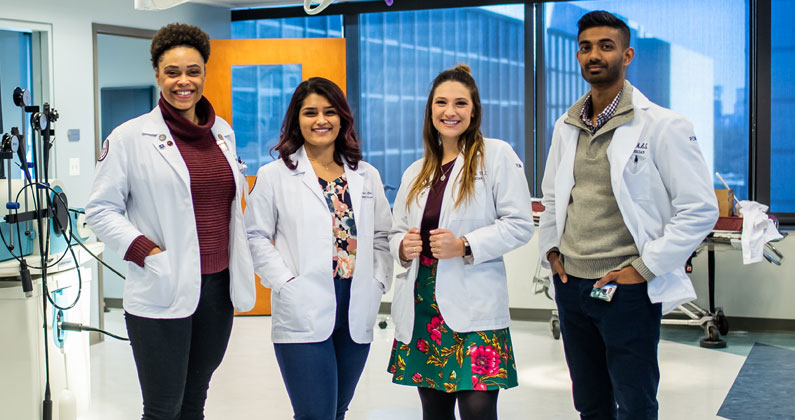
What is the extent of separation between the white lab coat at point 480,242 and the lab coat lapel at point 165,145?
0.66 meters

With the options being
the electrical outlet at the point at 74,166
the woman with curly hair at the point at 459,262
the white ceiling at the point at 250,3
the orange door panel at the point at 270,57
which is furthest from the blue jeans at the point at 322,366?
the white ceiling at the point at 250,3

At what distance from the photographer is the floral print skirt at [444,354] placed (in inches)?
91.6

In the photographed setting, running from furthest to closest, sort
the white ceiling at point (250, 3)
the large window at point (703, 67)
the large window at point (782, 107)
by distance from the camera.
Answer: the white ceiling at point (250, 3) < the large window at point (703, 67) < the large window at point (782, 107)

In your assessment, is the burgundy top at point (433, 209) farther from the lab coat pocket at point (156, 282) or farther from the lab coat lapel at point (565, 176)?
the lab coat pocket at point (156, 282)

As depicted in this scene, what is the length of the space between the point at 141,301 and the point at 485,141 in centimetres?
112

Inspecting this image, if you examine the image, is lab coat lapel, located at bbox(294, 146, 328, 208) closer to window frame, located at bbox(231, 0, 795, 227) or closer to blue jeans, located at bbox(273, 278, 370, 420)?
blue jeans, located at bbox(273, 278, 370, 420)

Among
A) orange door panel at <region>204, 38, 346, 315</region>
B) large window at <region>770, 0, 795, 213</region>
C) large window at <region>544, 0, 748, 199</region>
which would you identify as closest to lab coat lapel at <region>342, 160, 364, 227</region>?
orange door panel at <region>204, 38, 346, 315</region>

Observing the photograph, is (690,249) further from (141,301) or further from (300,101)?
(141,301)

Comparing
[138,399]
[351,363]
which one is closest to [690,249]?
[351,363]

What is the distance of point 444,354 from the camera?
7.75 feet

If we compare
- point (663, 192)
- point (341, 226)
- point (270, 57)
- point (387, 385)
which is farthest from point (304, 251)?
point (270, 57)

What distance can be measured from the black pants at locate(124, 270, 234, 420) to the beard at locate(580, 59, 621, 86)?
1.22 m

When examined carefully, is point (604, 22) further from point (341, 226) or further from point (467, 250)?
point (341, 226)

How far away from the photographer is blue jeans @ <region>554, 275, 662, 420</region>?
87.9 inches
